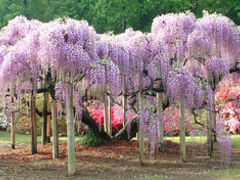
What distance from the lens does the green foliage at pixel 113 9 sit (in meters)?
21.9

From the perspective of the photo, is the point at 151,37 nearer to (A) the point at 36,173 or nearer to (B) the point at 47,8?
(A) the point at 36,173

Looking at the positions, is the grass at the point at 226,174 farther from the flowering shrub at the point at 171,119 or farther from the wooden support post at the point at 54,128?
the wooden support post at the point at 54,128

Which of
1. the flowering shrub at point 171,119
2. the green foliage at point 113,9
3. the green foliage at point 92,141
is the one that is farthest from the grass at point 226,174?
the green foliage at point 113,9

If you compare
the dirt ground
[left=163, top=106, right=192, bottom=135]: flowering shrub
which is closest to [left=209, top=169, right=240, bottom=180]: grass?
the dirt ground

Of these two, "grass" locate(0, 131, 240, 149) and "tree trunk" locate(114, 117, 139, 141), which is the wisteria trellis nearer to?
"tree trunk" locate(114, 117, 139, 141)

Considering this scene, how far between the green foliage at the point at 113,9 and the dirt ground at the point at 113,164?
13.3 metres

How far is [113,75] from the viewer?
7059mm

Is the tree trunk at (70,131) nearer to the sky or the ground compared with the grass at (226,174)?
nearer to the sky

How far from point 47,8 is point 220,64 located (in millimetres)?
17640

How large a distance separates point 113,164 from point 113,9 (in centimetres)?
1574

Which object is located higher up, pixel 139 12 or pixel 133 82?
pixel 139 12

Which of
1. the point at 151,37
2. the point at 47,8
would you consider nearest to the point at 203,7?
the point at 47,8

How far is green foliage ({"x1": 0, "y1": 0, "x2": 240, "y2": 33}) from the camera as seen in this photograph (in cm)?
2191

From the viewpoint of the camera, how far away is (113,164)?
8.27m
